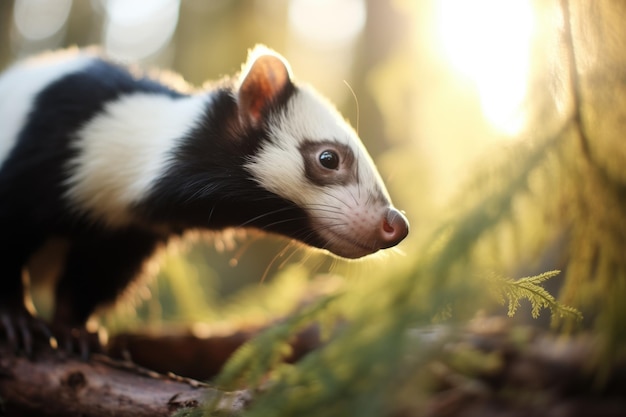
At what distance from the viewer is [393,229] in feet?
6.51

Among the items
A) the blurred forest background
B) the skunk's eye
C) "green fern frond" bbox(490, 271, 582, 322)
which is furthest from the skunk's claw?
"green fern frond" bbox(490, 271, 582, 322)

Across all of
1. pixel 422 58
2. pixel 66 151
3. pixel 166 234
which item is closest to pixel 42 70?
pixel 66 151

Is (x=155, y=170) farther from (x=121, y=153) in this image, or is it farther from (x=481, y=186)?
(x=481, y=186)

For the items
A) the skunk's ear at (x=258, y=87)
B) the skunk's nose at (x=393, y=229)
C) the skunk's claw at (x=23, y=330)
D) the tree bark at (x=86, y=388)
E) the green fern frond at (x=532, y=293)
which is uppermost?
the skunk's ear at (x=258, y=87)

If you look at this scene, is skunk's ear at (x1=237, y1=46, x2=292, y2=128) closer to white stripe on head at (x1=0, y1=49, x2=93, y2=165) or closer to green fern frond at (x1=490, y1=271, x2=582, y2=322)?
white stripe on head at (x1=0, y1=49, x2=93, y2=165)

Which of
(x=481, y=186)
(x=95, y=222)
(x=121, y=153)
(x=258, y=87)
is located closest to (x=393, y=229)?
(x=481, y=186)

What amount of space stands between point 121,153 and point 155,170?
219 millimetres

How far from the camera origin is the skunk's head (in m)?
2.06

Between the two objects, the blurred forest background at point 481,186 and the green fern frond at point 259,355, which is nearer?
the blurred forest background at point 481,186

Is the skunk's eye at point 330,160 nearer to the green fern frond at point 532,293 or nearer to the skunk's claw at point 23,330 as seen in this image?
the green fern frond at point 532,293

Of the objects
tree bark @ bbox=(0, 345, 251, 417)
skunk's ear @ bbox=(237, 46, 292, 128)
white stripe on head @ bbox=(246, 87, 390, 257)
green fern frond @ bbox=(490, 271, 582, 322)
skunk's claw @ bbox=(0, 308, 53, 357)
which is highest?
skunk's ear @ bbox=(237, 46, 292, 128)

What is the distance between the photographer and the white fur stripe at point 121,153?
2404mm

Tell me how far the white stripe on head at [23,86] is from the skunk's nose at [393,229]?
161cm

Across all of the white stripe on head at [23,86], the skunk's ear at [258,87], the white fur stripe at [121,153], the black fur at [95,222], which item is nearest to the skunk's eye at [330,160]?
the black fur at [95,222]
